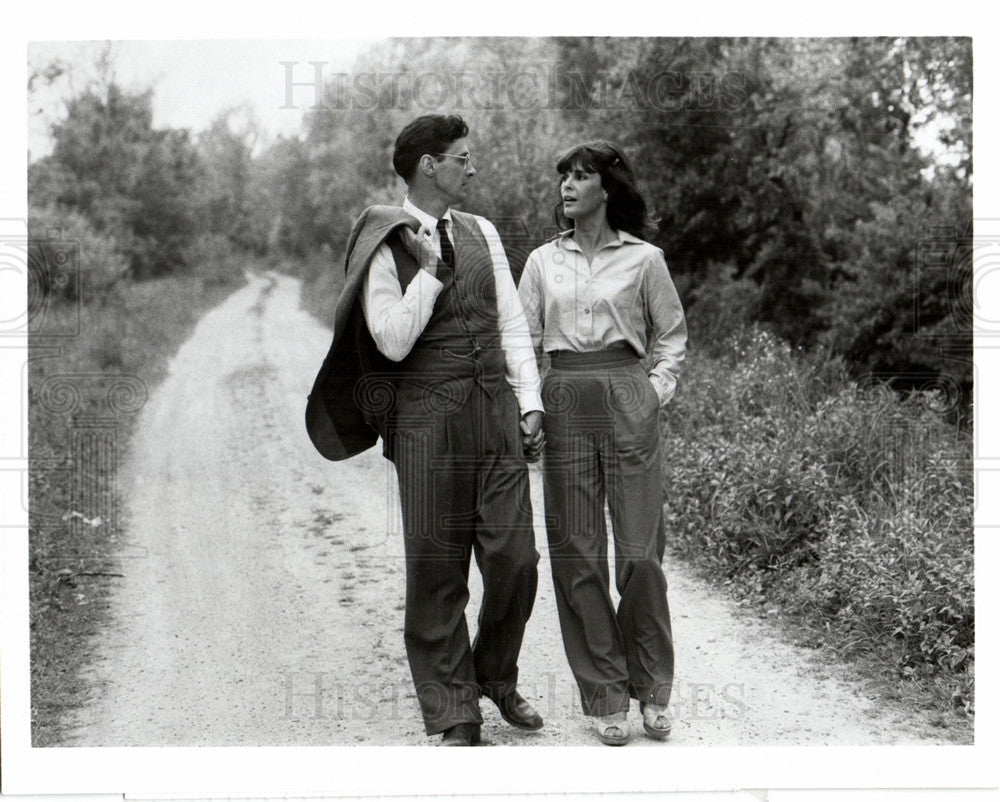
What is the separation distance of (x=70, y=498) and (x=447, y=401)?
194 cm

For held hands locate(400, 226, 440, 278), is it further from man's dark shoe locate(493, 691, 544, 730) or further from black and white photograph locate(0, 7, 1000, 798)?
man's dark shoe locate(493, 691, 544, 730)

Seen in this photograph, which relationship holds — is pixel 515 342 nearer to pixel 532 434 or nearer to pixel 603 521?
pixel 532 434

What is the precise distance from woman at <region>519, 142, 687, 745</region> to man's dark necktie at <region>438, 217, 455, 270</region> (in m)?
0.35

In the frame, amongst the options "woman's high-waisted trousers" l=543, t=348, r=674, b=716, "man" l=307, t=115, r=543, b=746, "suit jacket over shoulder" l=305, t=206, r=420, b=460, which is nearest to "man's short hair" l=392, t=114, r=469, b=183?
"man" l=307, t=115, r=543, b=746

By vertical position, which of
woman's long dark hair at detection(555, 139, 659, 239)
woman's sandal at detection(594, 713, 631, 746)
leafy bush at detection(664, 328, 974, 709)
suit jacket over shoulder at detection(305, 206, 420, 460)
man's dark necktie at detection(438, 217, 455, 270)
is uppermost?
woman's long dark hair at detection(555, 139, 659, 239)

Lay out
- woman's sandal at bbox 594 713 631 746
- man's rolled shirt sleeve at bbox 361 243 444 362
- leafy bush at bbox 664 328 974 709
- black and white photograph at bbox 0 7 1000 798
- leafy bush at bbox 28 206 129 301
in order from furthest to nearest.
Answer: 1. leafy bush at bbox 28 206 129 301
2. leafy bush at bbox 664 328 974 709
3. woman's sandal at bbox 594 713 631 746
4. black and white photograph at bbox 0 7 1000 798
5. man's rolled shirt sleeve at bbox 361 243 444 362

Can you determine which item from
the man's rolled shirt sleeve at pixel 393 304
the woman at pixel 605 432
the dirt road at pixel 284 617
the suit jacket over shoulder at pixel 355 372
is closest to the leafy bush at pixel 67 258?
the dirt road at pixel 284 617

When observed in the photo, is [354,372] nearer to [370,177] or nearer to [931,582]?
[370,177]

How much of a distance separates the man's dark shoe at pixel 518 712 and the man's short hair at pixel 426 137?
6.32ft

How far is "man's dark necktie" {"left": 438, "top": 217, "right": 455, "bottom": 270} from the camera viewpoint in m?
3.97

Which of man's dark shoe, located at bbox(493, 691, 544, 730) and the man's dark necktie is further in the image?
man's dark shoe, located at bbox(493, 691, 544, 730)

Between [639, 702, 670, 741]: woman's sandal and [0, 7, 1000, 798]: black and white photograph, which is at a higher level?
[0, 7, 1000, 798]: black and white photograph

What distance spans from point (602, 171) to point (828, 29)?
1.38 meters

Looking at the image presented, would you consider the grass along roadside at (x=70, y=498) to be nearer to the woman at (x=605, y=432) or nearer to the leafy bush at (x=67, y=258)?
the leafy bush at (x=67, y=258)
